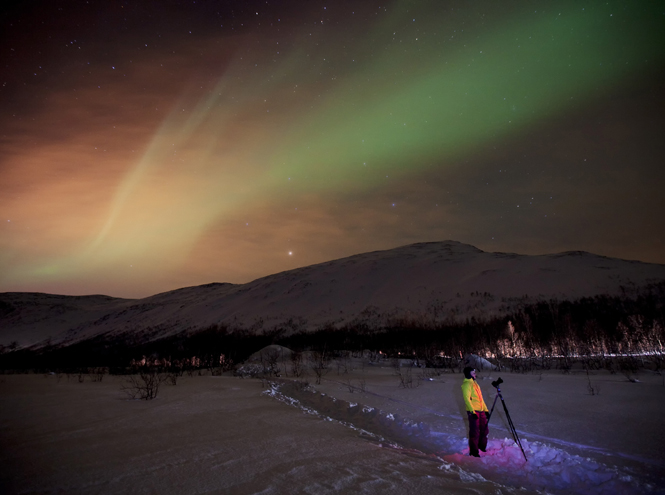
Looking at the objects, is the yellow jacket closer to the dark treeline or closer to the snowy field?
the snowy field

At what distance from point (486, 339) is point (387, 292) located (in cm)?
3758

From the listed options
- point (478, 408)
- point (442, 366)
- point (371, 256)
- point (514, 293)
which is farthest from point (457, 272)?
point (478, 408)

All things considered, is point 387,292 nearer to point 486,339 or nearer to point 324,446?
point 486,339

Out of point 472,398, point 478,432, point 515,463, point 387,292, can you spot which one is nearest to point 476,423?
point 478,432

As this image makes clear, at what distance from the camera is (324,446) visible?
19.4 feet

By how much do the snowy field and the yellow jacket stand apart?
0.81m

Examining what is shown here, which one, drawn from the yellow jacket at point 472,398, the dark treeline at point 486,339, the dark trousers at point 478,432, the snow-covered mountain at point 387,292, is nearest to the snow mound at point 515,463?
the dark trousers at point 478,432

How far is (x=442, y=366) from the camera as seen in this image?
24281 millimetres

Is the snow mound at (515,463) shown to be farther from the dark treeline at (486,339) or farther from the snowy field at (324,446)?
the dark treeline at (486,339)

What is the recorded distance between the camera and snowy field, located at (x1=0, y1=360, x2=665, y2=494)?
437 cm

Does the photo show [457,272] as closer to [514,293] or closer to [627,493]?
[514,293]

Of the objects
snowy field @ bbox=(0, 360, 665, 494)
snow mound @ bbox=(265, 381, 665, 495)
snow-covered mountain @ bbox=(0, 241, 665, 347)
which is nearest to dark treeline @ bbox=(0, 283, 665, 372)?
Answer: snow-covered mountain @ bbox=(0, 241, 665, 347)

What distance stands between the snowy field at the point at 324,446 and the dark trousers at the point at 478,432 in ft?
0.67

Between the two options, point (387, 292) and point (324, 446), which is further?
point (387, 292)
